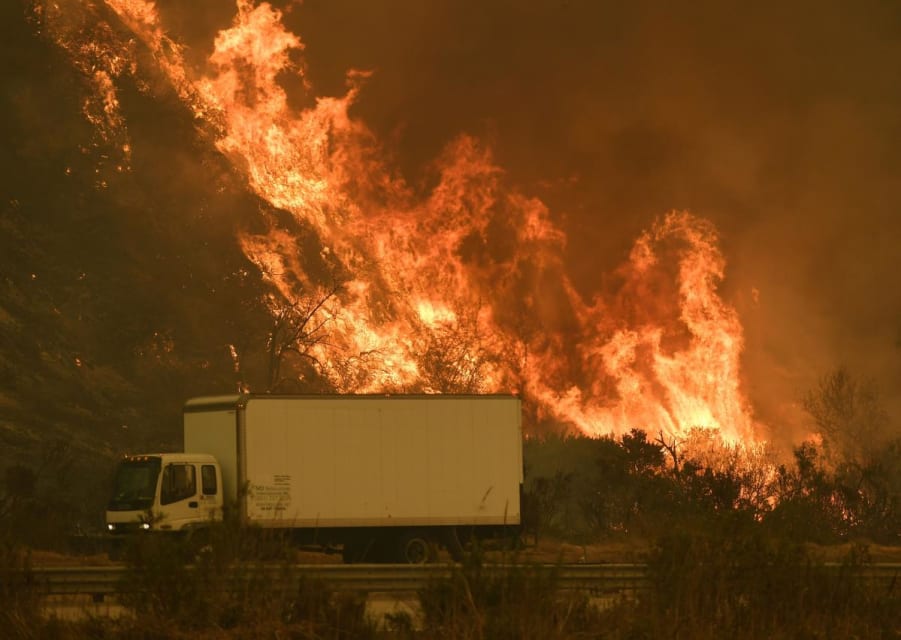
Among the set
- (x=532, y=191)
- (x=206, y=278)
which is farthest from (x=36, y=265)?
(x=532, y=191)

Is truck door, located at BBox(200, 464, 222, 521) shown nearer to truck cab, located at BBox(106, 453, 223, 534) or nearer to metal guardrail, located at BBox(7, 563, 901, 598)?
truck cab, located at BBox(106, 453, 223, 534)

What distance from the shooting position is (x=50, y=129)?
6206 cm

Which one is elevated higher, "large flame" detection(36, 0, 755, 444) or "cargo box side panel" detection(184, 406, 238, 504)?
"large flame" detection(36, 0, 755, 444)

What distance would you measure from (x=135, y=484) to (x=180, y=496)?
891 millimetres

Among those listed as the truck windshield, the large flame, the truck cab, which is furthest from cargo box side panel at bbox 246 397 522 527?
the large flame

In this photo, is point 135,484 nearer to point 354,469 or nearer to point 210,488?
point 210,488

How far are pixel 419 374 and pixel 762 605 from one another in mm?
42224

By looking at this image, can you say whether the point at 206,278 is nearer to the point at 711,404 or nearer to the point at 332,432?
the point at 711,404

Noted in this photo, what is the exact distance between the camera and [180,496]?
79.4ft

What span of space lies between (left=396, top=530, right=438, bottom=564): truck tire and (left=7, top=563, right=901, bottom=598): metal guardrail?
5764mm

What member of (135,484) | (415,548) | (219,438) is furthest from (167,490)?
(415,548)

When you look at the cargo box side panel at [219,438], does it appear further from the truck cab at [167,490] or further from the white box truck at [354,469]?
the truck cab at [167,490]

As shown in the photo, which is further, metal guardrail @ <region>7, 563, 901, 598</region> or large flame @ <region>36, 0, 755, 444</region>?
large flame @ <region>36, 0, 755, 444</region>

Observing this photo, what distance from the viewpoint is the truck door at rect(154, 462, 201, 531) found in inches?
945
